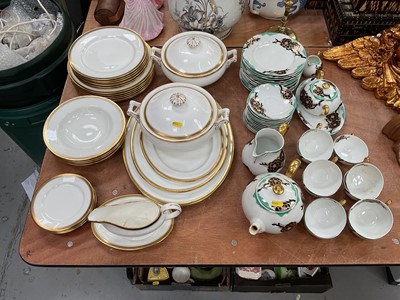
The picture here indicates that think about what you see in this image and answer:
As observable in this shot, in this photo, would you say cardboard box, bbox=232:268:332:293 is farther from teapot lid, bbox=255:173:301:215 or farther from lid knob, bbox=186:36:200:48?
lid knob, bbox=186:36:200:48

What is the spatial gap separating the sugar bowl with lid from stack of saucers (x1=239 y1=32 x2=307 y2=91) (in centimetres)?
35

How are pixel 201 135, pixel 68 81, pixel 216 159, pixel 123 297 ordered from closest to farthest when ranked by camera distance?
pixel 201 135 → pixel 216 159 → pixel 68 81 → pixel 123 297

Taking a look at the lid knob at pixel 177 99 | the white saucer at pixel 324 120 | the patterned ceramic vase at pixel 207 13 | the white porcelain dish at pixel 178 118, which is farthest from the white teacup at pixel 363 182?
the patterned ceramic vase at pixel 207 13

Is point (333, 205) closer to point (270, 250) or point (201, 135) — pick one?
point (270, 250)

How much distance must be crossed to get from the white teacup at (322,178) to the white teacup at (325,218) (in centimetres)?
3

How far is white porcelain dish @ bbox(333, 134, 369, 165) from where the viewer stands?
1073 mm

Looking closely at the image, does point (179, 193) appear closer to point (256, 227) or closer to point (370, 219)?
point (256, 227)

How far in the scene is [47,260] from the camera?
91 cm

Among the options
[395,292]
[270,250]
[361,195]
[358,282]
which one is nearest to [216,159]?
[270,250]

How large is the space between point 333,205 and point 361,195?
9 centimetres

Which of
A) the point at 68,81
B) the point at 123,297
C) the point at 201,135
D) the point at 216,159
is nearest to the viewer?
the point at 201,135

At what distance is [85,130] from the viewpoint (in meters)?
1.08

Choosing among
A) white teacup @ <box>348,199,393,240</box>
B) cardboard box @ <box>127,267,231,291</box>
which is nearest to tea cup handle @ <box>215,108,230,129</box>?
white teacup @ <box>348,199,393,240</box>

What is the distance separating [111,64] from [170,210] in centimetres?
54
